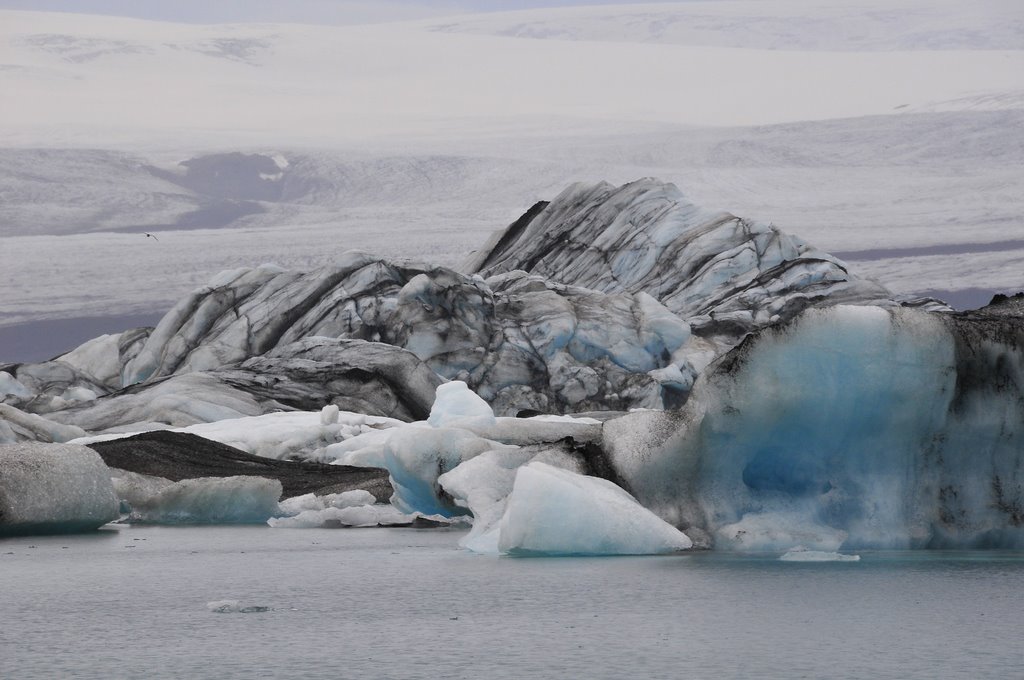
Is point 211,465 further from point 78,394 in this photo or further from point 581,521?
point 78,394

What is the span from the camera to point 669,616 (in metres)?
9.74

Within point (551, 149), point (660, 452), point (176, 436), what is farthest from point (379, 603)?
point (551, 149)

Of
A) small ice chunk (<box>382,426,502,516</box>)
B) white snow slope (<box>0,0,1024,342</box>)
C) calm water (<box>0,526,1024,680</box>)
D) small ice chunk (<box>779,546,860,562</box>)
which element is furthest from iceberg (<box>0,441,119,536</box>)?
white snow slope (<box>0,0,1024,342</box>)

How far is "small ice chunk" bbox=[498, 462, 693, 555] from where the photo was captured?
12523 mm

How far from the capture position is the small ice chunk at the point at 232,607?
10.1m

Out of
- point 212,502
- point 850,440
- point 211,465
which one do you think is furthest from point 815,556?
point 211,465

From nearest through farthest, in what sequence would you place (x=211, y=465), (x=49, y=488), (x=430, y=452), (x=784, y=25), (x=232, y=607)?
(x=232, y=607), (x=49, y=488), (x=430, y=452), (x=211, y=465), (x=784, y=25)

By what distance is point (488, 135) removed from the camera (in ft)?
254

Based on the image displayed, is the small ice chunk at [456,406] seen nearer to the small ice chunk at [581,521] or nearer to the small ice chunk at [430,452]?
the small ice chunk at [430,452]

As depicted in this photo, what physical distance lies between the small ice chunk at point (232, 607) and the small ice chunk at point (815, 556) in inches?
181

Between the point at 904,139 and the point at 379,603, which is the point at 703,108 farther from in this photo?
the point at 379,603

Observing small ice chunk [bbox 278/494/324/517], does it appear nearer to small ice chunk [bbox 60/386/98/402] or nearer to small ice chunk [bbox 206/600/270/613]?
small ice chunk [bbox 206/600/270/613]

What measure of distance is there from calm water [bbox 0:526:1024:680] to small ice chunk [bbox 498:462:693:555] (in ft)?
0.56

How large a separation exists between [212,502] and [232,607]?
991cm
